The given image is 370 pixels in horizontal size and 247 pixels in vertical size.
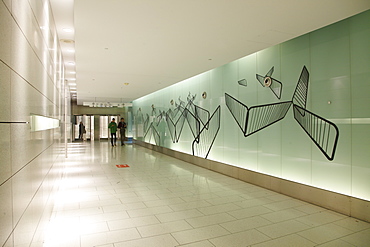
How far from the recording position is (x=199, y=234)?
3748 mm

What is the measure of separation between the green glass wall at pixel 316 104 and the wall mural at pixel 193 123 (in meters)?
0.93

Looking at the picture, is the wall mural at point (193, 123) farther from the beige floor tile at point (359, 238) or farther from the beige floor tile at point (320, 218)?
the beige floor tile at point (359, 238)

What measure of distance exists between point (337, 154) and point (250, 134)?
8.87 feet

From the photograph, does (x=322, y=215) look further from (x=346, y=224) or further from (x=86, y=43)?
(x=86, y=43)

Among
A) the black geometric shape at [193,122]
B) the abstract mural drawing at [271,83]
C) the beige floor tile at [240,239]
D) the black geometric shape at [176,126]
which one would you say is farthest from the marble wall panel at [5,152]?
the black geometric shape at [176,126]

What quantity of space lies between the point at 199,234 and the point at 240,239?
642mm

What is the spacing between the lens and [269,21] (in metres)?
4.43

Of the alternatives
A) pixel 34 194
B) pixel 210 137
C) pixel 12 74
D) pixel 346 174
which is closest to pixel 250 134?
pixel 210 137

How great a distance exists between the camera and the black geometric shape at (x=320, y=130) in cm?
485

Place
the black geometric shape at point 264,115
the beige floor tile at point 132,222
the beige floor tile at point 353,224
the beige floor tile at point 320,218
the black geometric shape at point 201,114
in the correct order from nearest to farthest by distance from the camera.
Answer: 1. the beige floor tile at point 353,224
2. the beige floor tile at point 132,222
3. the beige floor tile at point 320,218
4. the black geometric shape at point 264,115
5. the black geometric shape at point 201,114

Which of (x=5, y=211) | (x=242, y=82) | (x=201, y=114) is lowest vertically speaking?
(x=5, y=211)

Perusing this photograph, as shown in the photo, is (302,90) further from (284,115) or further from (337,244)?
(337,244)

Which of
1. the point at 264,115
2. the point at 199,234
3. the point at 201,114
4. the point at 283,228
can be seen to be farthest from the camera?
the point at 201,114

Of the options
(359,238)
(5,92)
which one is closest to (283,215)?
(359,238)
